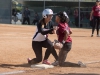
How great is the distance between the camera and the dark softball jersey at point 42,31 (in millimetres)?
9695

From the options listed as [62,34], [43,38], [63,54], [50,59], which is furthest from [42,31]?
[50,59]

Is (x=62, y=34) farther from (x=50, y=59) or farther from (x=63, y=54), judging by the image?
(x=50, y=59)

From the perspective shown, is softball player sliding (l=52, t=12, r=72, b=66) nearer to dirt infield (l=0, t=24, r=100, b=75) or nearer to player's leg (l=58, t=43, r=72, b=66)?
player's leg (l=58, t=43, r=72, b=66)

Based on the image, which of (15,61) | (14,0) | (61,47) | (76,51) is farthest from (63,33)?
(14,0)

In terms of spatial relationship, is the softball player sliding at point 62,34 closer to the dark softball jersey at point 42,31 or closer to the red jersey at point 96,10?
the dark softball jersey at point 42,31

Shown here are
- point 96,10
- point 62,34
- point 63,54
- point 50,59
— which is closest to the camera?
point 62,34

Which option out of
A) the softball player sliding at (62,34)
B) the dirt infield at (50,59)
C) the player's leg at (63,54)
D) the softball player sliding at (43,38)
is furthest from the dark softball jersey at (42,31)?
the dirt infield at (50,59)

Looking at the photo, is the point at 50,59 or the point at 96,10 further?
the point at 96,10

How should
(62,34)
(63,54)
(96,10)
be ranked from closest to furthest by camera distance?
(62,34) → (63,54) → (96,10)

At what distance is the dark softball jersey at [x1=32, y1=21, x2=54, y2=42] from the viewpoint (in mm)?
9695

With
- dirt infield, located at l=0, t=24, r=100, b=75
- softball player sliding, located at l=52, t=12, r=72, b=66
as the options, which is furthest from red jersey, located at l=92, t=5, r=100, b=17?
softball player sliding, located at l=52, t=12, r=72, b=66

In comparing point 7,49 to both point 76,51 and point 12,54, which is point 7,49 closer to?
point 12,54

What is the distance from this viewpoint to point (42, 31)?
970cm

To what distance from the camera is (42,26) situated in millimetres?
9945
